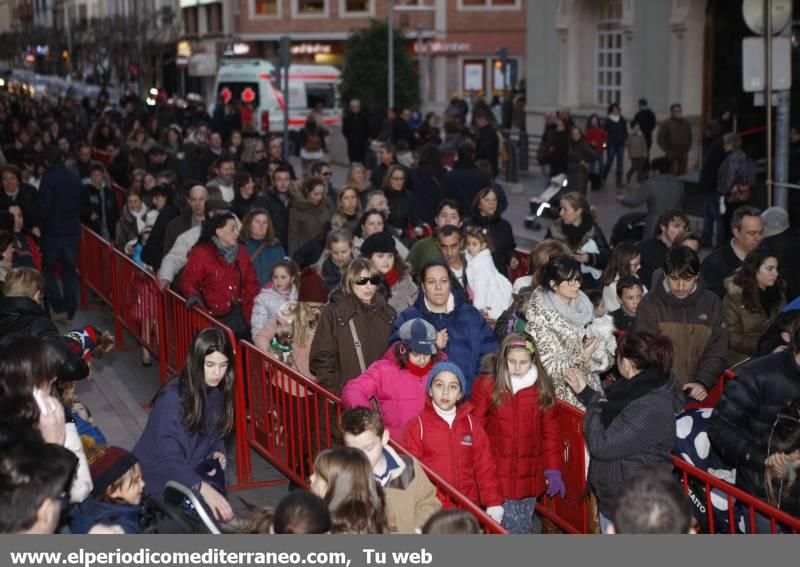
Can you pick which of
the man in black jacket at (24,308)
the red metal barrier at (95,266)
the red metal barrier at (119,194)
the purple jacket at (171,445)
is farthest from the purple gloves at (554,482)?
the red metal barrier at (119,194)

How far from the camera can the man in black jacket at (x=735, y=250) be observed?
9.45m

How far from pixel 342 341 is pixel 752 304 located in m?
2.81

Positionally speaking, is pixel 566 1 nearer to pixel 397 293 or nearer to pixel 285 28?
pixel 397 293

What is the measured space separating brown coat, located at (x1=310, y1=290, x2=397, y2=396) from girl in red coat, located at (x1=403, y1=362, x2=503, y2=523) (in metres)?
1.39

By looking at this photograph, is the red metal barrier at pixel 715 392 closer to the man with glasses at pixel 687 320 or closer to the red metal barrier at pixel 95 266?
the man with glasses at pixel 687 320

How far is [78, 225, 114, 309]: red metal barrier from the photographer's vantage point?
13578 mm

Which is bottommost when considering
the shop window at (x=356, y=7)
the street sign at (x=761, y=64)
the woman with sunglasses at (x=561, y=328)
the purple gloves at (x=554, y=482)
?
the purple gloves at (x=554, y=482)

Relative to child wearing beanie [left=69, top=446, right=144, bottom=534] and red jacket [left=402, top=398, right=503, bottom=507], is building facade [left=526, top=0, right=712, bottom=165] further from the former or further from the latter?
child wearing beanie [left=69, top=446, right=144, bottom=534]

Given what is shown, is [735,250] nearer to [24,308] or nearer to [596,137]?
[24,308]

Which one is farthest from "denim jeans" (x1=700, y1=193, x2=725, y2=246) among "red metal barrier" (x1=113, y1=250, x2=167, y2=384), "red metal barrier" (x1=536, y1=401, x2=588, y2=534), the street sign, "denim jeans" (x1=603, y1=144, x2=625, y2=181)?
"red metal barrier" (x1=536, y1=401, x2=588, y2=534)

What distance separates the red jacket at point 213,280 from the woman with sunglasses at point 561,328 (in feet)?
10.6

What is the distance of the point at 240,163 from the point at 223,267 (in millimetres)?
9364

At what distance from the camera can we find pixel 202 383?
6.76 meters
